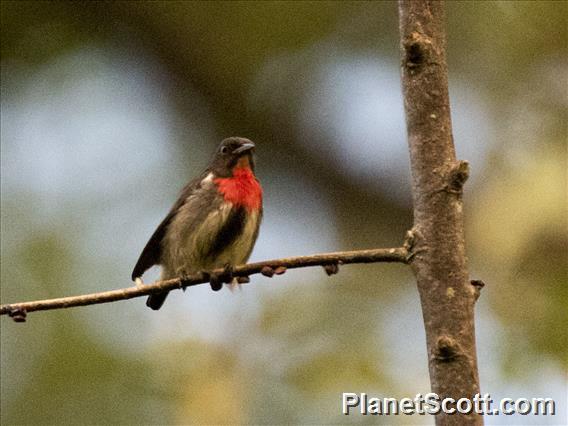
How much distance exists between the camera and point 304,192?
5512 mm

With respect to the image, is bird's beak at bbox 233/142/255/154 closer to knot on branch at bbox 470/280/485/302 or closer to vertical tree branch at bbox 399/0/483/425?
vertical tree branch at bbox 399/0/483/425

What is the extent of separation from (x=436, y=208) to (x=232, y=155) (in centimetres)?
279

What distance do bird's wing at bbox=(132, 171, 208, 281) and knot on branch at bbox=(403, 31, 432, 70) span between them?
2556 mm

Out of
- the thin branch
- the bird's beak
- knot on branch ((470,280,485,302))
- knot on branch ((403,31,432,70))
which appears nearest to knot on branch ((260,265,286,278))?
the thin branch

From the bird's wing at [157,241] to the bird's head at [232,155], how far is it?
5.8 inches

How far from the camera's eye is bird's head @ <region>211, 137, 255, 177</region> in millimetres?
5137

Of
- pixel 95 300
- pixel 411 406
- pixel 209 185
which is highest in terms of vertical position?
pixel 209 185

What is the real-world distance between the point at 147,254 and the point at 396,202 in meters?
1.37

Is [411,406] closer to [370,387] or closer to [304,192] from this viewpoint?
[370,387]

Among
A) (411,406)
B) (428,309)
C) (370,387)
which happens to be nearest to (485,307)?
(370,387)

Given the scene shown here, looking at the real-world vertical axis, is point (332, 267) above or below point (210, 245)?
below

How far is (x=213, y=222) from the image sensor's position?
4.95 m

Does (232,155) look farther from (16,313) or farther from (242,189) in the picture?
(16,313)

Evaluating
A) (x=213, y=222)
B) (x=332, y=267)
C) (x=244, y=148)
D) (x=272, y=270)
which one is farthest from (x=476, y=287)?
(x=244, y=148)
